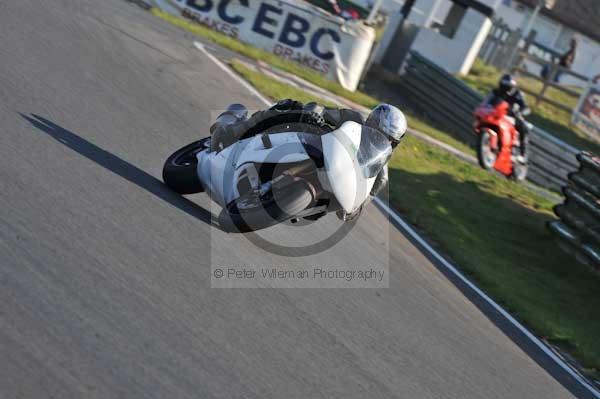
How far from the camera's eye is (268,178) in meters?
7.27

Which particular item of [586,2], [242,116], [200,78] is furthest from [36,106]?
[586,2]

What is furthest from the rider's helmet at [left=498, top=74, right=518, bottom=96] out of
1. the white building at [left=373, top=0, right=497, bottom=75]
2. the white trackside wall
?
the white building at [left=373, top=0, right=497, bottom=75]

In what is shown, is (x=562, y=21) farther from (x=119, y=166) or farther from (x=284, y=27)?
(x=119, y=166)

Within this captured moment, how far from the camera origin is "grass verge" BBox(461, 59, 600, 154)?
82.5 feet

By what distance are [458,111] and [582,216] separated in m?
9.51

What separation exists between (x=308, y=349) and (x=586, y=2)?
40558 millimetres

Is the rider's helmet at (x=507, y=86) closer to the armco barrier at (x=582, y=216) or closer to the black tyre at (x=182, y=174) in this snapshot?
the armco barrier at (x=582, y=216)

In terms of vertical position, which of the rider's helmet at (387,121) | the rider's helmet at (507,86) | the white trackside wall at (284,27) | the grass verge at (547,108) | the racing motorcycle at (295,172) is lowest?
A: the grass verge at (547,108)

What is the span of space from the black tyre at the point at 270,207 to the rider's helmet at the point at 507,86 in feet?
37.3

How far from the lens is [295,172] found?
7.14 metres

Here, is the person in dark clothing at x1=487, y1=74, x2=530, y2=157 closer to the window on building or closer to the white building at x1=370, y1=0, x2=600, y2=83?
the window on building

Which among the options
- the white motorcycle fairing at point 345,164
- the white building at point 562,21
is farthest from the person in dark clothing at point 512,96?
the white building at point 562,21

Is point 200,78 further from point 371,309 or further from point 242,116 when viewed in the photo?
point 371,309

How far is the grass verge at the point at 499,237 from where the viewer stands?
10047mm
